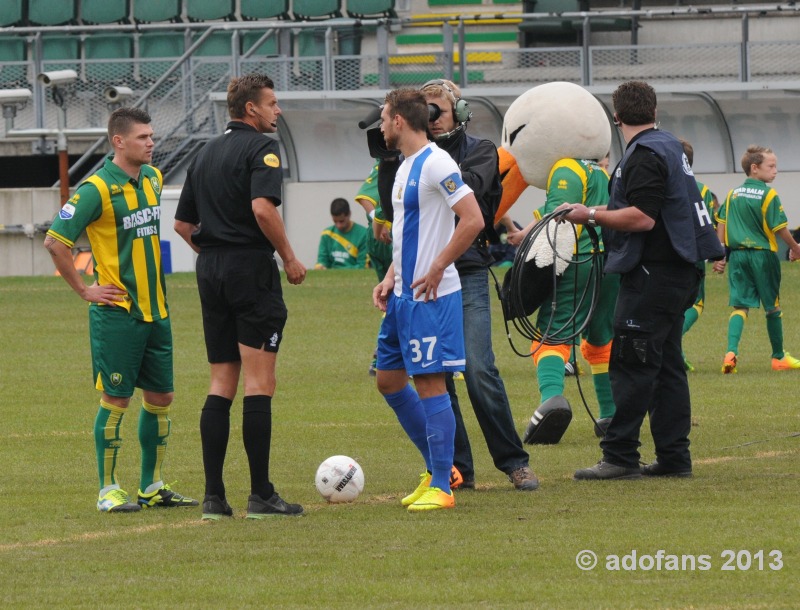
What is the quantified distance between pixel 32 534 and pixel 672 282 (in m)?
3.40

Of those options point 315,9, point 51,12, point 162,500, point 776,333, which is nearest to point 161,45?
point 315,9

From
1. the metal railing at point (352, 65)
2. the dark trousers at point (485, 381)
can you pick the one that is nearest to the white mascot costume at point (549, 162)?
the dark trousers at point (485, 381)

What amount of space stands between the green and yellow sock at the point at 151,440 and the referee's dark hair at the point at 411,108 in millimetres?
1950

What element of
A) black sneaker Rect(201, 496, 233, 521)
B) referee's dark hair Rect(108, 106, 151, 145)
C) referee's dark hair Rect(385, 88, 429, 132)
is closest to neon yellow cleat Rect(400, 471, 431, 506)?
black sneaker Rect(201, 496, 233, 521)

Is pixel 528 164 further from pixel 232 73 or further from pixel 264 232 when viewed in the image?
pixel 232 73

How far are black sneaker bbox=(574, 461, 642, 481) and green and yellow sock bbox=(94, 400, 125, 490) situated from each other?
2386mm

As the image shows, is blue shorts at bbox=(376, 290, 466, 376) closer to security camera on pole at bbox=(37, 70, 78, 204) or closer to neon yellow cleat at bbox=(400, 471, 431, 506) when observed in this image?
neon yellow cleat at bbox=(400, 471, 431, 506)

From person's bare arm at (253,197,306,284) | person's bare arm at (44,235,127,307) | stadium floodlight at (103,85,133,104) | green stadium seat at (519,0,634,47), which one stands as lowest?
person's bare arm at (44,235,127,307)

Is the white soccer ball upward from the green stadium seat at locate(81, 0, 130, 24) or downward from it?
downward

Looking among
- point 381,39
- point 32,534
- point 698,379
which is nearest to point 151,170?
point 32,534

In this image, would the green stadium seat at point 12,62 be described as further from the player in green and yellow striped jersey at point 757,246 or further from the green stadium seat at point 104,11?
the player in green and yellow striped jersey at point 757,246

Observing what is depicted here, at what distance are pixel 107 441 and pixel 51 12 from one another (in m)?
25.6

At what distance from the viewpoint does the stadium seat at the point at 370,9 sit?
96.3ft

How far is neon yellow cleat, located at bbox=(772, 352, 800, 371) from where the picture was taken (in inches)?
517
